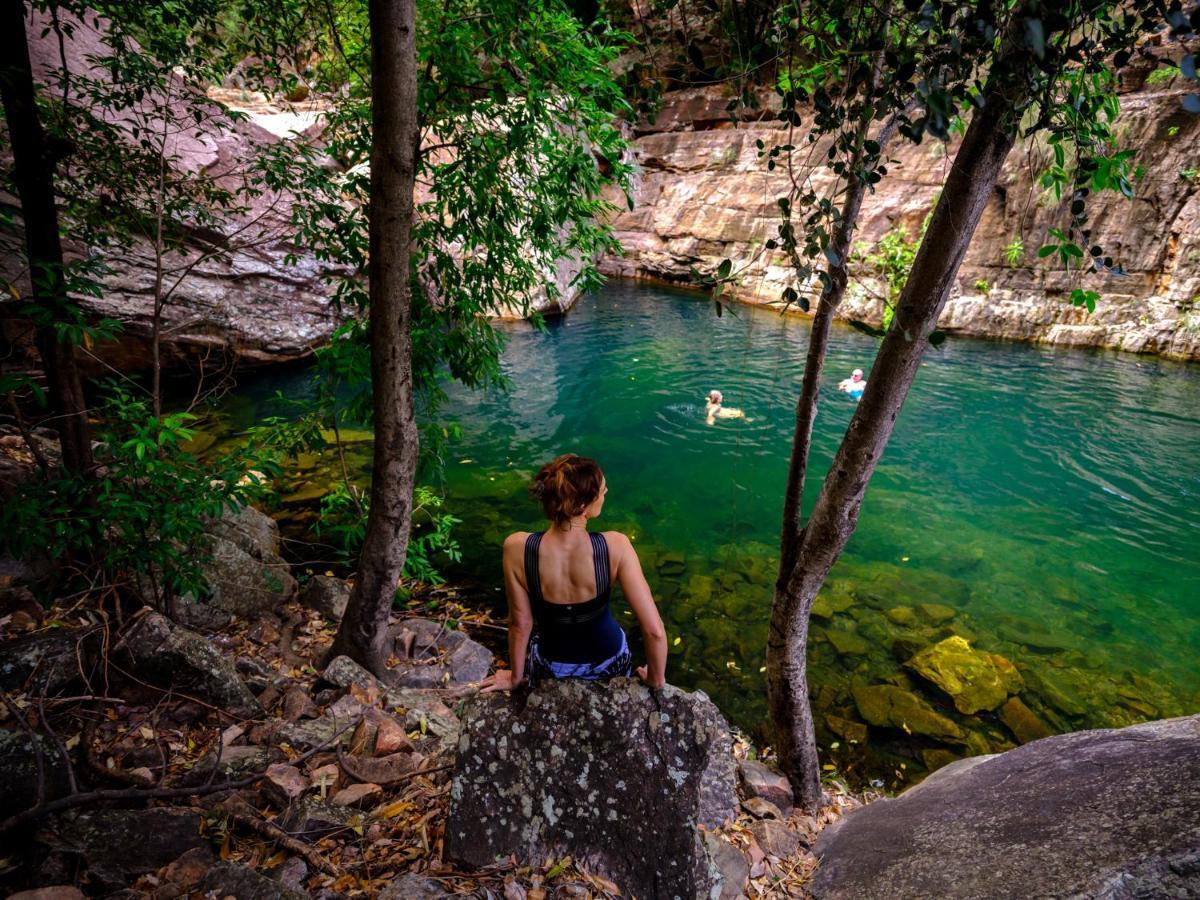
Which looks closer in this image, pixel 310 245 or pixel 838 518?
pixel 838 518

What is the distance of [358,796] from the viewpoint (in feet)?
9.49

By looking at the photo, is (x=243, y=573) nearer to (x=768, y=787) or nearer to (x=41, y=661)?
(x=41, y=661)

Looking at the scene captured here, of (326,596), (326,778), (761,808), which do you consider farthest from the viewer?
(326,596)

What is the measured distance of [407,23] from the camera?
269cm

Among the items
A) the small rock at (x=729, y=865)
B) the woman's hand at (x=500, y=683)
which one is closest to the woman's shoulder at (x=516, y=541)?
the woman's hand at (x=500, y=683)

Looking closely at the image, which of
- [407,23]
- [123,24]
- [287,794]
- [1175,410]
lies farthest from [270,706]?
[1175,410]

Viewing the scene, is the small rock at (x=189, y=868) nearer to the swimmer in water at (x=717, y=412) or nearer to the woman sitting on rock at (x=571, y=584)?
the woman sitting on rock at (x=571, y=584)

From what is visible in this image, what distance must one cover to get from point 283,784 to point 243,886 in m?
0.79

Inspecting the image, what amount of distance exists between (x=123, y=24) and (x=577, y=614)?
14.9 feet

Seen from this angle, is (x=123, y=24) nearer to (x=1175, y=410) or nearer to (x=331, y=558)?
(x=331, y=558)

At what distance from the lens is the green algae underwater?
532 centimetres

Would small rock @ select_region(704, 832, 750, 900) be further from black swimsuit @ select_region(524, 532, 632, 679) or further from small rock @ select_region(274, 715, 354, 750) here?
small rock @ select_region(274, 715, 354, 750)

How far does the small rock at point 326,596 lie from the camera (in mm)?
5203

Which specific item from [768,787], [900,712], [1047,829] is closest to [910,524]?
[900,712]
